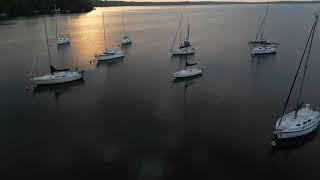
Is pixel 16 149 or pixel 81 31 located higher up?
pixel 81 31

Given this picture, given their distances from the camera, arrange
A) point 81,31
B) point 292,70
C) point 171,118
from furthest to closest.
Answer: point 81,31
point 292,70
point 171,118

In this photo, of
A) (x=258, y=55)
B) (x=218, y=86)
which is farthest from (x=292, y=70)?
(x=218, y=86)

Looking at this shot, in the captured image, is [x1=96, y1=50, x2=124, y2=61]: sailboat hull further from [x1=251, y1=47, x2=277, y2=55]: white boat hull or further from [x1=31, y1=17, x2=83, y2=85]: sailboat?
[x1=251, y1=47, x2=277, y2=55]: white boat hull

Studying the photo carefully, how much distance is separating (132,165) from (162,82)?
35.2 meters

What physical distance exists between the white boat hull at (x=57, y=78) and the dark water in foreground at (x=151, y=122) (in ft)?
6.75

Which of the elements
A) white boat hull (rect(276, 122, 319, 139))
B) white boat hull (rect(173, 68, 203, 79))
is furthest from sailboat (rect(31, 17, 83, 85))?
white boat hull (rect(276, 122, 319, 139))

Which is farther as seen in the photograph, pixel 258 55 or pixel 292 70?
pixel 258 55

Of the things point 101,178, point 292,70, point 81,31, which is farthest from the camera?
point 81,31

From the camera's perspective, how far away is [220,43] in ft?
411

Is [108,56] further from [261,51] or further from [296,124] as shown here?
[296,124]

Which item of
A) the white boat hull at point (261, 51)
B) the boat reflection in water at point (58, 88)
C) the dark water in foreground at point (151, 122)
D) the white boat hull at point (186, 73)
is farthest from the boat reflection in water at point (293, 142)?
the white boat hull at point (261, 51)

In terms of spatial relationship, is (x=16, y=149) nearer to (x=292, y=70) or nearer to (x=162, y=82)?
(x=162, y=82)

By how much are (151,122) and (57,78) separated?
91.4 ft

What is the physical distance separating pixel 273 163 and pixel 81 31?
13919cm
